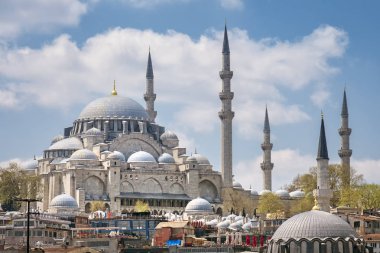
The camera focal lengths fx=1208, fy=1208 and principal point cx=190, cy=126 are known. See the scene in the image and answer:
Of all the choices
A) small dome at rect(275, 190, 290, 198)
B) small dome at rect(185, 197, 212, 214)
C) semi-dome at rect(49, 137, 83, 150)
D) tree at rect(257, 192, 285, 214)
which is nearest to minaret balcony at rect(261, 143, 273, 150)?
small dome at rect(275, 190, 290, 198)

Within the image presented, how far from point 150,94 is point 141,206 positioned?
55.2 feet

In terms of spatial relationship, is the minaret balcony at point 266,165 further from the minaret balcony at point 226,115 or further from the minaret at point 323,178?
the minaret at point 323,178

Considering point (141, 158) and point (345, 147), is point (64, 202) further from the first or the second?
point (345, 147)

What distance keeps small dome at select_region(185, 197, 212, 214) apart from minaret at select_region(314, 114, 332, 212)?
1381cm

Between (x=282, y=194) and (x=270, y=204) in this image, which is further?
(x=282, y=194)

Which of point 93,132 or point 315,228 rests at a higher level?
point 93,132

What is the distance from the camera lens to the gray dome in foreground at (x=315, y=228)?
54188 millimetres

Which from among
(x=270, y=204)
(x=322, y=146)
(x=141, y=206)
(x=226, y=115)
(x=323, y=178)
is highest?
(x=226, y=115)

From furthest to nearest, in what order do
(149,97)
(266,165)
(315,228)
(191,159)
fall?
1. (149,97)
2. (266,165)
3. (191,159)
4. (315,228)

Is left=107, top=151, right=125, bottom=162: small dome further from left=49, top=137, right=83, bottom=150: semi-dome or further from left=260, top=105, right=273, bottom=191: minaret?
left=260, top=105, right=273, bottom=191: minaret

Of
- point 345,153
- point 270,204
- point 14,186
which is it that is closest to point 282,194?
point 270,204

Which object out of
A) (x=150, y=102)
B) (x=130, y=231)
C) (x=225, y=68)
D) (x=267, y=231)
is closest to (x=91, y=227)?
(x=130, y=231)

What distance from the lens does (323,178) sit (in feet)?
243

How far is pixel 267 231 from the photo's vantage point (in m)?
73.1
